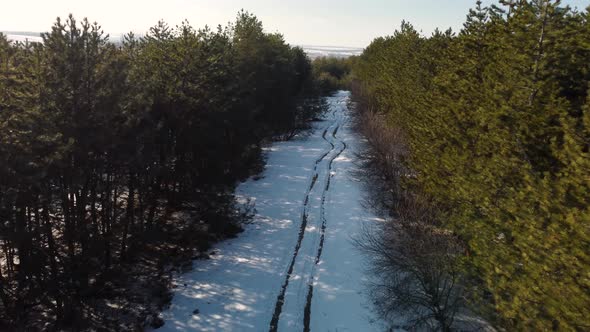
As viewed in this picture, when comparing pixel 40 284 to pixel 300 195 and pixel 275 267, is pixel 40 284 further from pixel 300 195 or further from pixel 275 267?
pixel 300 195

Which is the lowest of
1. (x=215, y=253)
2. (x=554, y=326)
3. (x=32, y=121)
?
(x=215, y=253)

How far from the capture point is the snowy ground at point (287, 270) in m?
15.6

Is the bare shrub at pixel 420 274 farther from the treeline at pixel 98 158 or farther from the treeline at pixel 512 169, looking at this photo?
the treeline at pixel 98 158

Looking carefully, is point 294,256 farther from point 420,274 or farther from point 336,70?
point 336,70

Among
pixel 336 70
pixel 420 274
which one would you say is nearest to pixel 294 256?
pixel 420 274

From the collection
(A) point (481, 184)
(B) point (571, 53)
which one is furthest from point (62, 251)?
(B) point (571, 53)

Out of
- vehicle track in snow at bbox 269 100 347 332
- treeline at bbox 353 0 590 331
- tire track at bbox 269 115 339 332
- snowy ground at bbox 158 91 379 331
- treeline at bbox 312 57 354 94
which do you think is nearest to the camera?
treeline at bbox 353 0 590 331

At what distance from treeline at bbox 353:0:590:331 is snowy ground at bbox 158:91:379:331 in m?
2.39

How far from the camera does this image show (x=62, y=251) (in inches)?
754

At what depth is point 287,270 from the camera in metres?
18.9

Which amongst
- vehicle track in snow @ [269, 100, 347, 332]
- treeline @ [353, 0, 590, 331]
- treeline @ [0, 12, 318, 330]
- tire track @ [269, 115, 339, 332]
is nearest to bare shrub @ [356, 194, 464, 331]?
treeline @ [353, 0, 590, 331]

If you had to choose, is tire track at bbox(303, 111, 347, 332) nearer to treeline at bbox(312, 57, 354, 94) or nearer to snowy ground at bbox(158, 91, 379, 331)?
snowy ground at bbox(158, 91, 379, 331)

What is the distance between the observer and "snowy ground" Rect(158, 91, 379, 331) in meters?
15.6

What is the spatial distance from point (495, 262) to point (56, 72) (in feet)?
47.7
